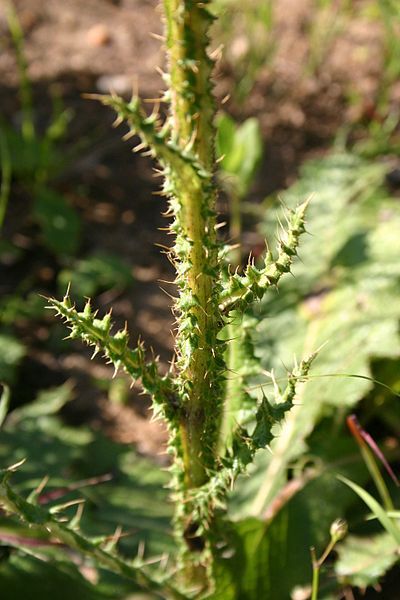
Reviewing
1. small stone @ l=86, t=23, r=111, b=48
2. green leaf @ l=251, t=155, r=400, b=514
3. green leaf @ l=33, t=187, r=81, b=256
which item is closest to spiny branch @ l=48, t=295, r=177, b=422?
green leaf @ l=251, t=155, r=400, b=514

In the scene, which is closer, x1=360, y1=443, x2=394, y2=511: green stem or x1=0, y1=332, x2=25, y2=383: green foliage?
x1=360, y1=443, x2=394, y2=511: green stem

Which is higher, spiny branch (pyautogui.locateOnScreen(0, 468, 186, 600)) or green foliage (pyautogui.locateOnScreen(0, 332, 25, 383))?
green foliage (pyautogui.locateOnScreen(0, 332, 25, 383))

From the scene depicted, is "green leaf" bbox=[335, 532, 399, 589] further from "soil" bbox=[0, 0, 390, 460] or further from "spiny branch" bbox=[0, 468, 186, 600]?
"soil" bbox=[0, 0, 390, 460]

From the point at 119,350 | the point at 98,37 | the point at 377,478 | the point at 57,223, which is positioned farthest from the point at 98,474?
the point at 98,37

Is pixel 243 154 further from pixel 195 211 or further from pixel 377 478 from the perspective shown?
pixel 195 211

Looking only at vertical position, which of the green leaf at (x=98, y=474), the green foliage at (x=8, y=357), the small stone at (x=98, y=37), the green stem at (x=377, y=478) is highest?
the small stone at (x=98, y=37)

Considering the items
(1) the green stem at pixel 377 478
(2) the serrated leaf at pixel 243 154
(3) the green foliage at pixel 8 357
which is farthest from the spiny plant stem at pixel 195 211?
(2) the serrated leaf at pixel 243 154

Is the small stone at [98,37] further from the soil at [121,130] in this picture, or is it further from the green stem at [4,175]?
the green stem at [4,175]
